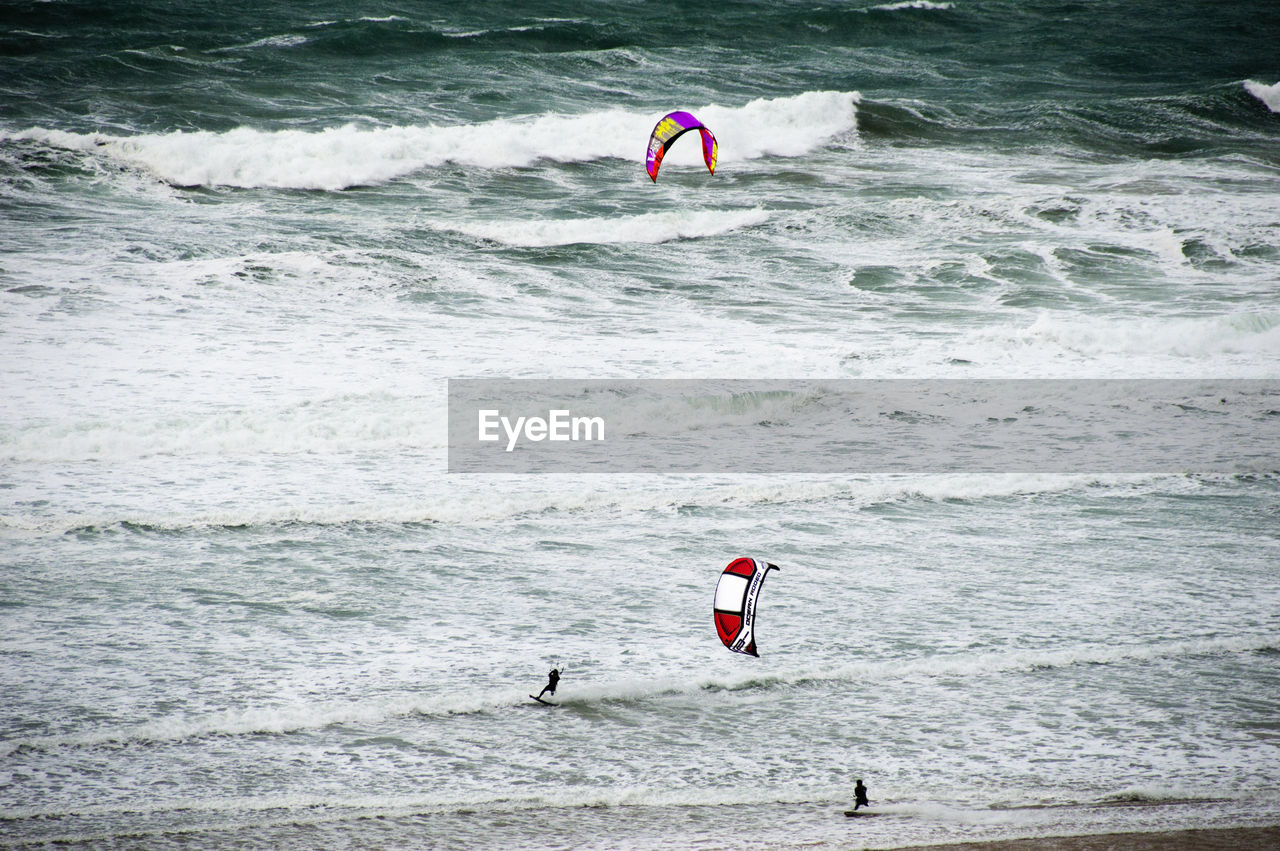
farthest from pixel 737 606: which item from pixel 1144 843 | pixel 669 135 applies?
pixel 669 135

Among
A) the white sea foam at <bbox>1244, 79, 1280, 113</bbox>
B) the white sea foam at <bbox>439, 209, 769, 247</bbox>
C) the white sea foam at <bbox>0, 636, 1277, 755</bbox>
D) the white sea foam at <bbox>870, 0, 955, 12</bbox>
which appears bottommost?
the white sea foam at <bbox>0, 636, 1277, 755</bbox>

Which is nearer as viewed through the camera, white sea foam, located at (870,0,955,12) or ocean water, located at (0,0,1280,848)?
ocean water, located at (0,0,1280,848)

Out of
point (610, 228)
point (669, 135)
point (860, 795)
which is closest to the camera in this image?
point (860, 795)

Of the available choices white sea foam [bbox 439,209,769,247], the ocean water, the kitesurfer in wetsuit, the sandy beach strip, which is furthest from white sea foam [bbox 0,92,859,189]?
the sandy beach strip

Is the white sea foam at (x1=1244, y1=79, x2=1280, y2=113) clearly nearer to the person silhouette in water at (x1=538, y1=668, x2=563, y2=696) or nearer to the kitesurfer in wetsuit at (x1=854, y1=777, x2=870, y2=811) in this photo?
the person silhouette in water at (x1=538, y1=668, x2=563, y2=696)

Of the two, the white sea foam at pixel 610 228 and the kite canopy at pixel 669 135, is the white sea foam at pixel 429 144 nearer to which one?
the white sea foam at pixel 610 228

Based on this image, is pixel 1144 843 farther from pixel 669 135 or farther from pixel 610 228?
pixel 610 228
